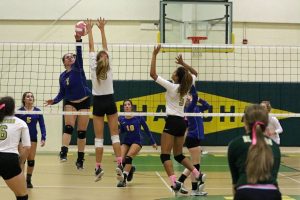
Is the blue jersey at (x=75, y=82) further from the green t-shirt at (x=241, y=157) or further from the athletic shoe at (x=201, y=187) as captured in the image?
the green t-shirt at (x=241, y=157)

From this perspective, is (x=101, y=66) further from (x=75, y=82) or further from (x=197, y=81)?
(x=197, y=81)

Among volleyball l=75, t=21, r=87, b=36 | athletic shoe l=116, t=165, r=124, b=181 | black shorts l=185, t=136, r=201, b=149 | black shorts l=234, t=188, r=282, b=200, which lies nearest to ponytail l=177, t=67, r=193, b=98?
black shorts l=185, t=136, r=201, b=149

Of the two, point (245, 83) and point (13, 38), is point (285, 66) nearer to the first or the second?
point (245, 83)

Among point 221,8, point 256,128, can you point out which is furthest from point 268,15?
point 256,128

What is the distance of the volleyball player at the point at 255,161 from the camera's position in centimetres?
411

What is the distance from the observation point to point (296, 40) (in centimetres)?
1783

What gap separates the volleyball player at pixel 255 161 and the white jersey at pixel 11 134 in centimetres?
287

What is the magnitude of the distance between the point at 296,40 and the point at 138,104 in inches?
209

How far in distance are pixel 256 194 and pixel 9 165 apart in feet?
10.3

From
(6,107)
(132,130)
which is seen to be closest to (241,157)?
(6,107)

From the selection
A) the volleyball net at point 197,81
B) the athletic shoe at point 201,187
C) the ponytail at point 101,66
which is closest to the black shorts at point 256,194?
the ponytail at point 101,66

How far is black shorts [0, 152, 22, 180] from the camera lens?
20.5 ft

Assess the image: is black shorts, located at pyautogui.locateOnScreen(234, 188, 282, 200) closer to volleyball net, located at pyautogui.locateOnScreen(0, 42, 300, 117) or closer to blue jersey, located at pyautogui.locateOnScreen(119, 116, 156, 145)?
blue jersey, located at pyautogui.locateOnScreen(119, 116, 156, 145)

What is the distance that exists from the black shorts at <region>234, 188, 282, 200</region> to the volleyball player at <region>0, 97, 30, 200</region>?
304 centimetres
